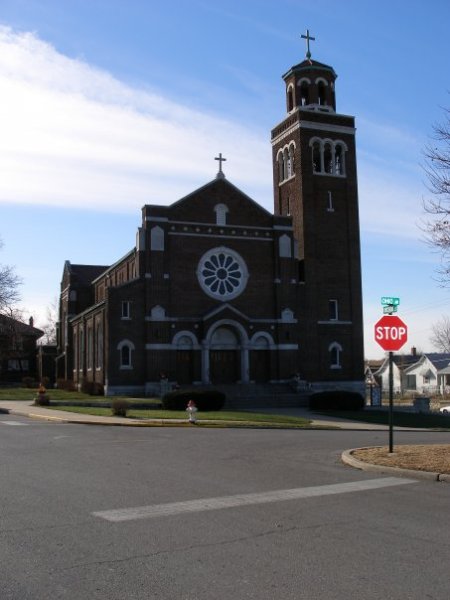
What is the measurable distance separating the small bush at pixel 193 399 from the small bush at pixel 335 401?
22.5ft

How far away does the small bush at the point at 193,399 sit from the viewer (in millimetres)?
33312

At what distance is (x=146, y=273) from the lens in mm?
42594

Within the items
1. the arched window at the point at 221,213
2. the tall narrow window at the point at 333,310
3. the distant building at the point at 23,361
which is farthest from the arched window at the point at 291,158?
the distant building at the point at 23,361

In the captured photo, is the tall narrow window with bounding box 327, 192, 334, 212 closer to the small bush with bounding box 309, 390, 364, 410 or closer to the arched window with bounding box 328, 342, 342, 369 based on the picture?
the arched window with bounding box 328, 342, 342, 369

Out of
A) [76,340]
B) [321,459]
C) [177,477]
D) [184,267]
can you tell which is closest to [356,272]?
[184,267]

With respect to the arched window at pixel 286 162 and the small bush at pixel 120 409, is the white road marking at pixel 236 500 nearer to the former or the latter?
the small bush at pixel 120 409

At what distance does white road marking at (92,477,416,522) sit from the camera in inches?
324

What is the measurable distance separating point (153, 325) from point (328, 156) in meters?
18.0

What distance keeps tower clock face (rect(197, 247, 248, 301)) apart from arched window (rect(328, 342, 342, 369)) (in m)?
7.50

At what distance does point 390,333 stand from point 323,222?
33.7 m

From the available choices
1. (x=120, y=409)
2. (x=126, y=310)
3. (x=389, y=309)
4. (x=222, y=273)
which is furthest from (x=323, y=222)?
(x=389, y=309)

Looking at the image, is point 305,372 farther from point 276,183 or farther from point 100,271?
point 100,271

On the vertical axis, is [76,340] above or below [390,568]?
above

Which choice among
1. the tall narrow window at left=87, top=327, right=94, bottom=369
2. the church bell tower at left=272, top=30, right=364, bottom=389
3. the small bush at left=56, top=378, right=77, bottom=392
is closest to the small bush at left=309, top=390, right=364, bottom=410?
the church bell tower at left=272, top=30, right=364, bottom=389
